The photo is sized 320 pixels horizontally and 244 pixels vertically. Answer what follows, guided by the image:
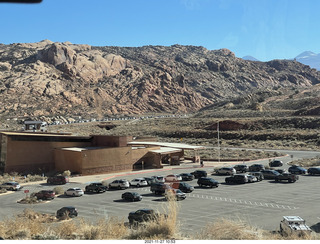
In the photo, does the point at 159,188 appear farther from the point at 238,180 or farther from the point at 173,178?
the point at 238,180

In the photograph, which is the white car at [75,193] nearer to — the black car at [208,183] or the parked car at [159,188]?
the parked car at [159,188]

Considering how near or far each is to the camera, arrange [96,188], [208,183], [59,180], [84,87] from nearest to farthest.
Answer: [96,188] → [208,183] → [59,180] → [84,87]

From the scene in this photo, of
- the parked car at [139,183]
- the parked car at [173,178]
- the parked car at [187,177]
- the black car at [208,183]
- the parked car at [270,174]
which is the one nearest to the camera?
the black car at [208,183]

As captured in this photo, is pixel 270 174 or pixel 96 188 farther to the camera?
pixel 270 174

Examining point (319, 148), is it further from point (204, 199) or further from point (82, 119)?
point (82, 119)

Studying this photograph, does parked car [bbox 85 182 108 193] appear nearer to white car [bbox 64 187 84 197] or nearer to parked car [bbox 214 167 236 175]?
white car [bbox 64 187 84 197]

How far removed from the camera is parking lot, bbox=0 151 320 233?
19.4 m

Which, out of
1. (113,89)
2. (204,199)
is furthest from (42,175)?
(113,89)

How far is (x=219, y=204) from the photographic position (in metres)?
23.4

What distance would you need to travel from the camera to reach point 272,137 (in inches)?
2933

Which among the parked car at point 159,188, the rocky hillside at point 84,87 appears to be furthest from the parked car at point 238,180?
the rocky hillside at point 84,87

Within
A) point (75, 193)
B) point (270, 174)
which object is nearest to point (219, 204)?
point (75, 193)

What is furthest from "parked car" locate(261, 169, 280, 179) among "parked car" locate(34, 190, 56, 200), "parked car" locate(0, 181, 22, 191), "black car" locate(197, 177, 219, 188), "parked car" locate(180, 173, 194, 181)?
"parked car" locate(0, 181, 22, 191)

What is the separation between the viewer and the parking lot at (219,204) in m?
19.4
